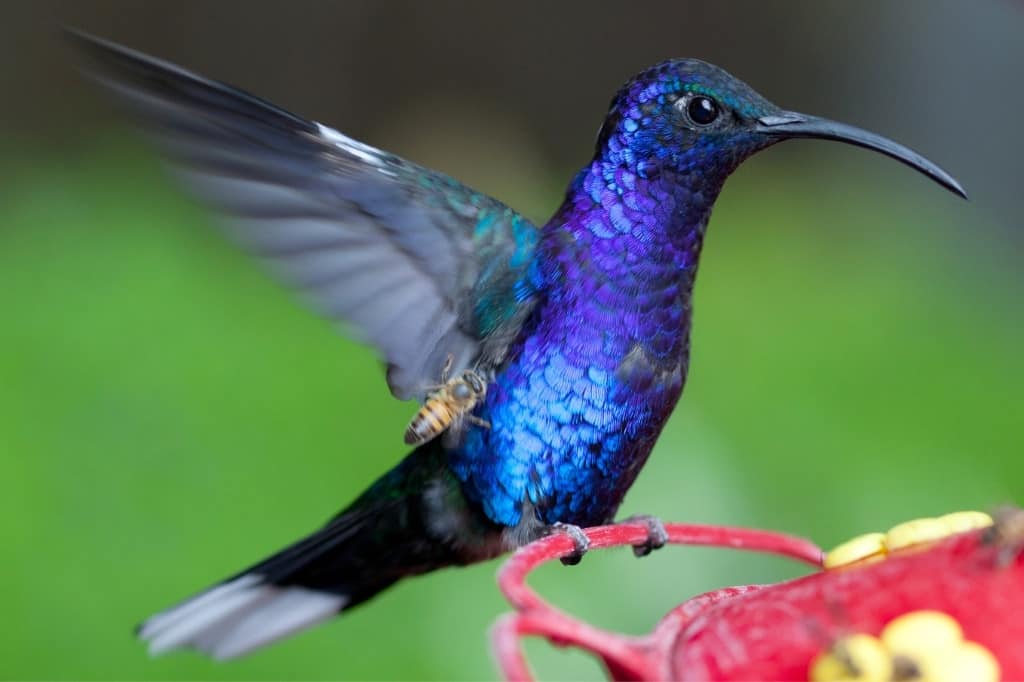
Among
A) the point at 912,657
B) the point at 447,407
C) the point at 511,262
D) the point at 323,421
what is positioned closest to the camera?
the point at 912,657

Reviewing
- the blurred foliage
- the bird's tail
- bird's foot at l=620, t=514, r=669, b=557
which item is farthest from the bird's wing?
the blurred foliage

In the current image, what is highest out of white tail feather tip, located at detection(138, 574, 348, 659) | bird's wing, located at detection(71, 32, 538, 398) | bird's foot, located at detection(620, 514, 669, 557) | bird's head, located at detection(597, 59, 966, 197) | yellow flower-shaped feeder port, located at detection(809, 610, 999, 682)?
bird's head, located at detection(597, 59, 966, 197)

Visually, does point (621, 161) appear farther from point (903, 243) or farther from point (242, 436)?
point (903, 243)

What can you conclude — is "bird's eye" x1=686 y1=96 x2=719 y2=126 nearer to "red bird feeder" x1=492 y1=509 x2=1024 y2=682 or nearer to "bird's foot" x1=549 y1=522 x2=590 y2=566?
"bird's foot" x1=549 y1=522 x2=590 y2=566

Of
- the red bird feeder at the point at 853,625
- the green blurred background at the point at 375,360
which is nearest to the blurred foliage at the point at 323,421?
the green blurred background at the point at 375,360

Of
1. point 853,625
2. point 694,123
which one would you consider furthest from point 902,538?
point 694,123

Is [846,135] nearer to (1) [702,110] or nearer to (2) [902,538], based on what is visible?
(1) [702,110]

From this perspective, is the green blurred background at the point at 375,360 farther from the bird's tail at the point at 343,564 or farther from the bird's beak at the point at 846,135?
the bird's beak at the point at 846,135

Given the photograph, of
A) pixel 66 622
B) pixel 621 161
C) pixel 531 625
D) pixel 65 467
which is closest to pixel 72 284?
pixel 65 467
